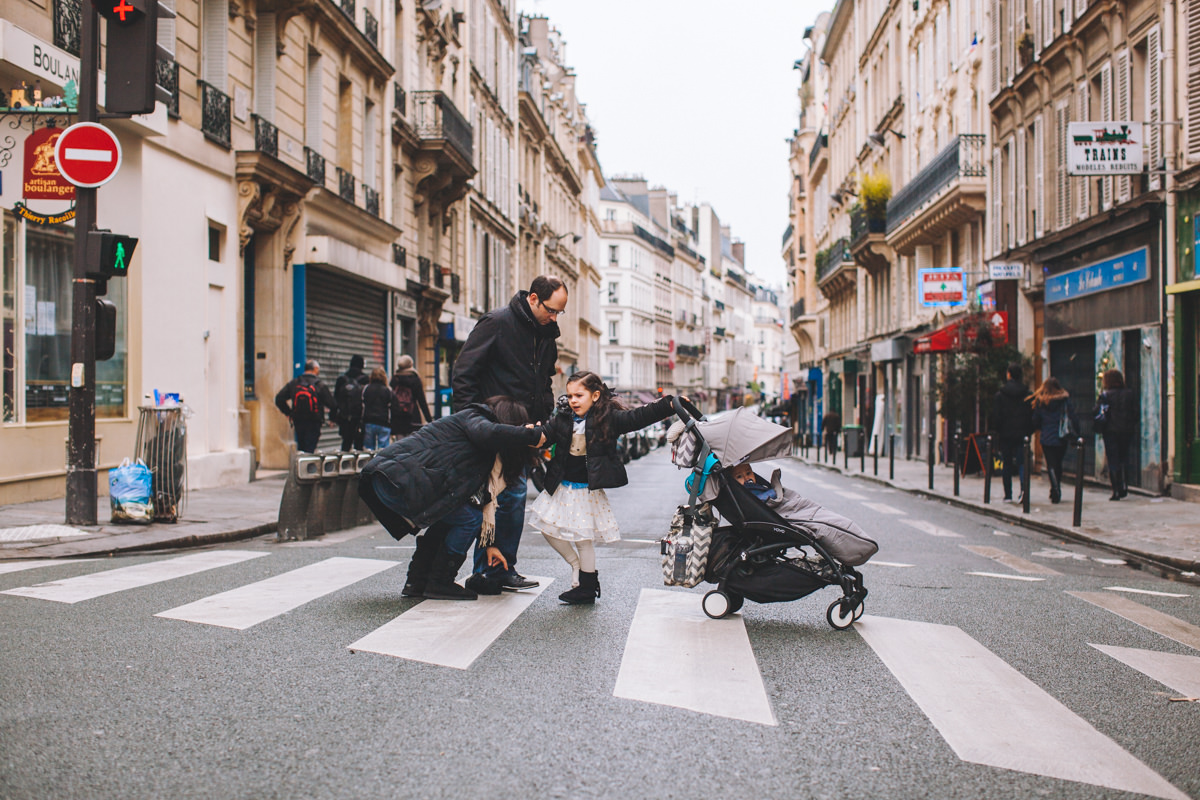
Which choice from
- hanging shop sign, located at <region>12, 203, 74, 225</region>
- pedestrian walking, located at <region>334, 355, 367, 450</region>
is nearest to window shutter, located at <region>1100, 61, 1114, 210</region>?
pedestrian walking, located at <region>334, 355, 367, 450</region>

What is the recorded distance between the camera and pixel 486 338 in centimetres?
626

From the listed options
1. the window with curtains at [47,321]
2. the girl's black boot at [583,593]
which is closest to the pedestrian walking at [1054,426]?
the girl's black boot at [583,593]

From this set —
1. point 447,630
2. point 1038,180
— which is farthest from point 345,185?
point 447,630

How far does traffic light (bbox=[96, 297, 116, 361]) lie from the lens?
386 inches

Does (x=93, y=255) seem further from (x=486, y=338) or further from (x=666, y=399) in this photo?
(x=666, y=399)

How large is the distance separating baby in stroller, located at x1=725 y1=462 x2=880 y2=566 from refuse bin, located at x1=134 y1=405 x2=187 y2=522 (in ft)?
21.2

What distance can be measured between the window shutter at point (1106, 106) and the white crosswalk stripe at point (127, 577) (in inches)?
581

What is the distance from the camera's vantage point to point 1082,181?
19.2 m

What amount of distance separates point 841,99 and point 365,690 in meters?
48.2

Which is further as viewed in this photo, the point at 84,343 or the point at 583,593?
the point at 84,343

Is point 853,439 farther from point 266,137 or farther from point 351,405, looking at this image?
point 266,137

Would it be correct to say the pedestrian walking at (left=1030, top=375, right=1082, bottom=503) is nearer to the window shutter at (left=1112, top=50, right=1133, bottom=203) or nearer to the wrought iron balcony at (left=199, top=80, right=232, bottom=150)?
the window shutter at (left=1112, top=50, right=1133, bottom=203)

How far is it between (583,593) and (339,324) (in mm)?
17216

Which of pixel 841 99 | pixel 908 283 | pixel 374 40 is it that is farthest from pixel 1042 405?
pixel 841 99
